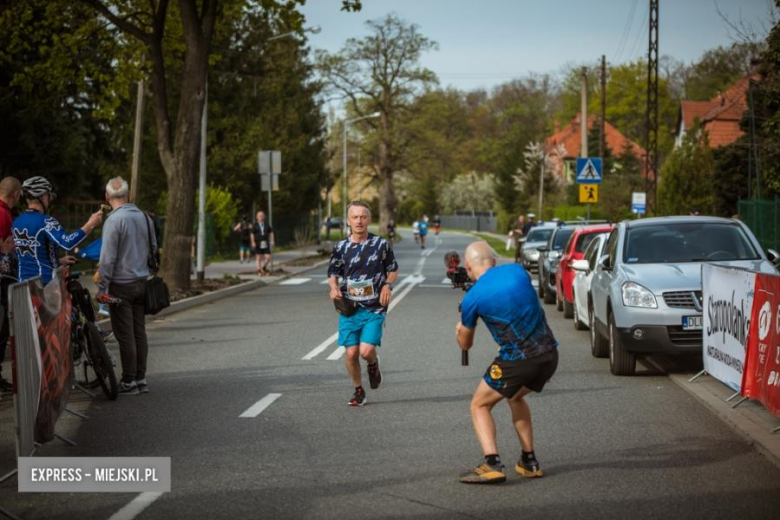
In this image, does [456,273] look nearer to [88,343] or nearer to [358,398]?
[358,398]

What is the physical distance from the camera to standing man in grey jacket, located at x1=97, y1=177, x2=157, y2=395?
A: 389 inches

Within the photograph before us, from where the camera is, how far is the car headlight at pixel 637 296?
11.1 m

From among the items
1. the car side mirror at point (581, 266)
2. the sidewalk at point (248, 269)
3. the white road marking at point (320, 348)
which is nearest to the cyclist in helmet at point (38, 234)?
the white road marking at point (320, 348)

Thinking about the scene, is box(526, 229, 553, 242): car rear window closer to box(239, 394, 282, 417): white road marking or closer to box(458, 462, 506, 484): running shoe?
box(239, 394, 282, 417): white road marking

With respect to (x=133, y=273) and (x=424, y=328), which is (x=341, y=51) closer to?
(x=424, y=328)

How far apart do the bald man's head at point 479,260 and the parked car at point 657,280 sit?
4.88m

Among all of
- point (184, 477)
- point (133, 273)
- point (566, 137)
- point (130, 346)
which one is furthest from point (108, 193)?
point (566, 137)

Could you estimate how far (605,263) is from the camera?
41.5 ft

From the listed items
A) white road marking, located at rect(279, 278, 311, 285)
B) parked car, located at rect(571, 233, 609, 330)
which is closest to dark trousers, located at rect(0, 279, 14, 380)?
parked car, located at rect(571, 233, 609, 330)

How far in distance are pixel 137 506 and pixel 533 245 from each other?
2641cm

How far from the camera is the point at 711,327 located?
10156 millimetres

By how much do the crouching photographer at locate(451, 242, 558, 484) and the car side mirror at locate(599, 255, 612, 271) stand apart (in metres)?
6.12

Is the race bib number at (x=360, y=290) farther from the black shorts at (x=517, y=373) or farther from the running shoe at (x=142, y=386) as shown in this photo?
the black shorts at (x=517, y=373)

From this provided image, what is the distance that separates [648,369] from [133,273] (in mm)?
5491
